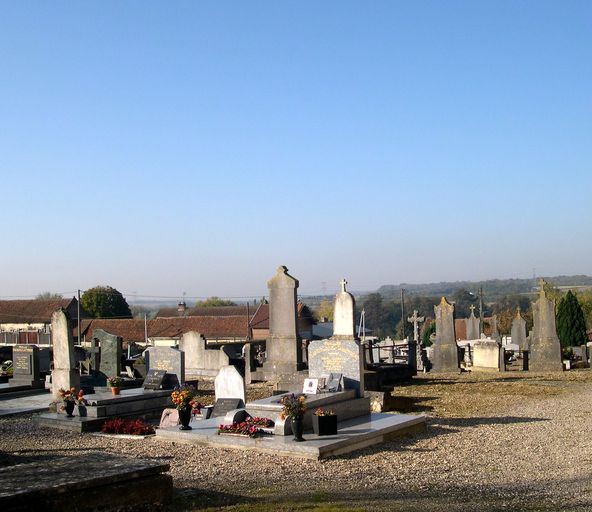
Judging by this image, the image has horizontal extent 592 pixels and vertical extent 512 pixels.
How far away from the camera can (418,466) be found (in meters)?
10.1

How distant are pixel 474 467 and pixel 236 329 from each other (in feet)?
160

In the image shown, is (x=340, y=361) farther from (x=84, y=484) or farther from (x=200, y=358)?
(x=200, y=358)

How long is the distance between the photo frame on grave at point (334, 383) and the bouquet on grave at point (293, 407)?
196cm

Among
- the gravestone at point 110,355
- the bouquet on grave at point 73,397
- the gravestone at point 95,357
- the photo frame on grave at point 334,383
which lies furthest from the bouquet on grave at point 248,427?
the gravestone at point 95,357

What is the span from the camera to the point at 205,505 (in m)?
7.83

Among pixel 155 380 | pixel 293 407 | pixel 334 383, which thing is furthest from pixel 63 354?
Answer: pixel 293 407

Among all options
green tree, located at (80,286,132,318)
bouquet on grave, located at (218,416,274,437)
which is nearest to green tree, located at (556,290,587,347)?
bouquet on grave, located at (218,416,274,437)

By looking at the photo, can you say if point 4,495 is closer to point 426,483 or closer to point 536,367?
point 426,483

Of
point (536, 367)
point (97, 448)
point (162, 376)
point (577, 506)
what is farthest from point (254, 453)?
point (536, 367)

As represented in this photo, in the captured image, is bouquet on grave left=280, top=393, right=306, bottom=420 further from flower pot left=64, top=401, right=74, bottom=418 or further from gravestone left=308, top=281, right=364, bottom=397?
flower pot left=64, top=401, right=74, bottom=418

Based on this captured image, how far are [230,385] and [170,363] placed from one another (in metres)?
3.82

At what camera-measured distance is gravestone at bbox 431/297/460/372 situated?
2631 centimetres

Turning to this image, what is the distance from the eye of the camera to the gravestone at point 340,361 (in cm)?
1398

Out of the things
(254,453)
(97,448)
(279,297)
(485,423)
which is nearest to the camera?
(254,453)
